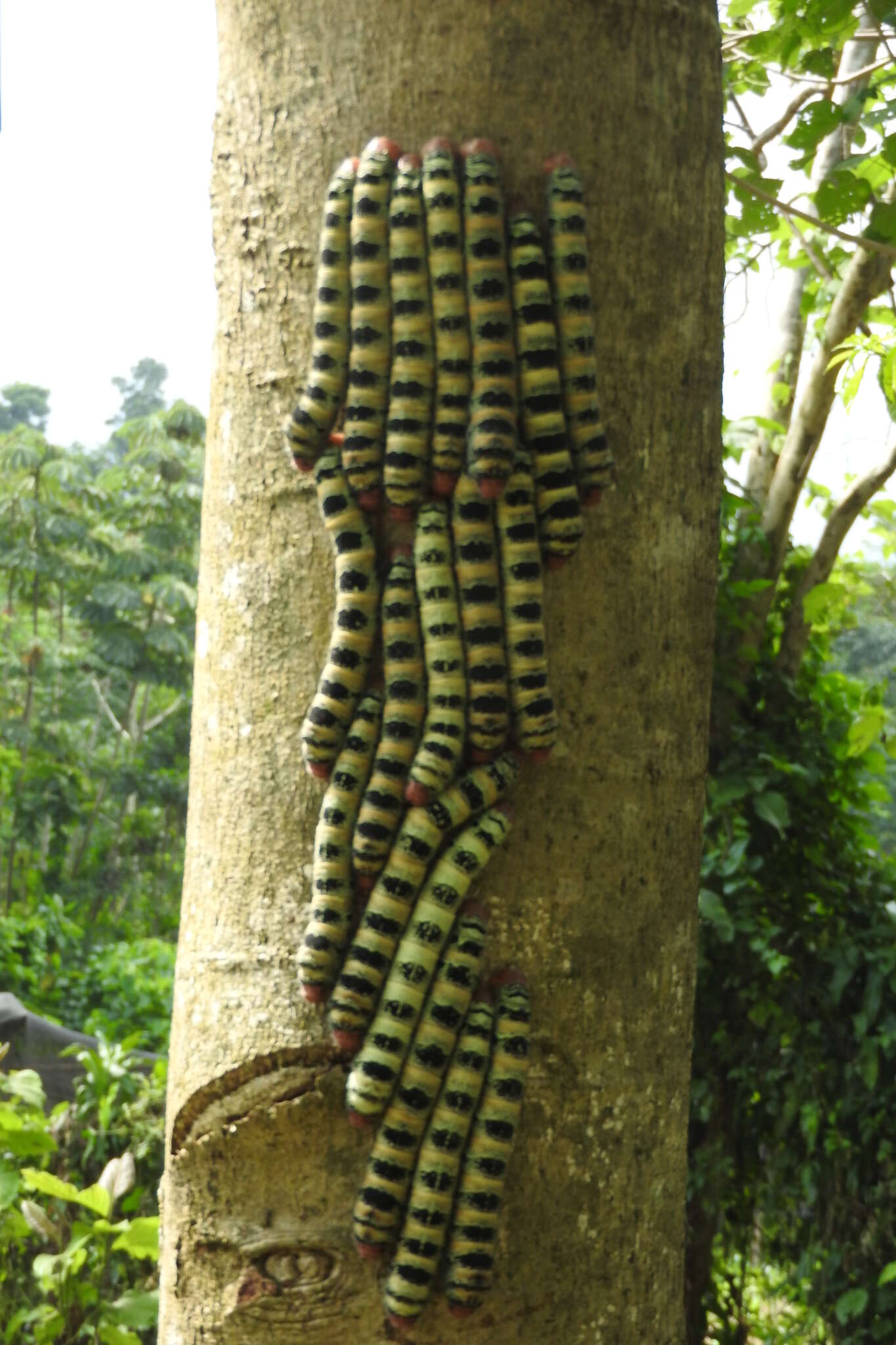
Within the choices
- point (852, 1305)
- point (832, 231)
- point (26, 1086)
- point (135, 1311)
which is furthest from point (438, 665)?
point (852, 1305)

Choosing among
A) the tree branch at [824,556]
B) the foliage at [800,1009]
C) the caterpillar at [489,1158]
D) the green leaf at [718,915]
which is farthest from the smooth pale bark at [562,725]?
the tree branch at [824,556]

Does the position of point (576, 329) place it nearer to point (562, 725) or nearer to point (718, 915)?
point (562, 725)

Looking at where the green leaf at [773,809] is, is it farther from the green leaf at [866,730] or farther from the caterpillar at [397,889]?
the caterpillar at [397,889]

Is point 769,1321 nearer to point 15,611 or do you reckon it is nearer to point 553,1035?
point 553,1035

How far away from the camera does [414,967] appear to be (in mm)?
776

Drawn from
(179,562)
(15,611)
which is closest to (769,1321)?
(179,562)

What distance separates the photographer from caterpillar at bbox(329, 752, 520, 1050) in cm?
78

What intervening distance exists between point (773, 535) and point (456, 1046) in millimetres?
2863

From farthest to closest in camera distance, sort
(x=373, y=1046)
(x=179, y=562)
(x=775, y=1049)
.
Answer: (x=179, y=562) < (x=775, y=1049) < (x=373, y=1046)

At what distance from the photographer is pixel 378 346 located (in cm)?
83

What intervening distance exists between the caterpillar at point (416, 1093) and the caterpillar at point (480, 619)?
121mm

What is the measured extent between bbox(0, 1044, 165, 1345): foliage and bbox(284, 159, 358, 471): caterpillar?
5.01 ft

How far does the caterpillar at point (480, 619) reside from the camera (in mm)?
794

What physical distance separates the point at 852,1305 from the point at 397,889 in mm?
2790
